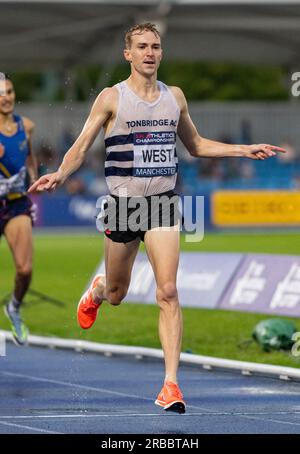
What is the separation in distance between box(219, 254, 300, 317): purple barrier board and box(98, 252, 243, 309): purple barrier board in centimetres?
20

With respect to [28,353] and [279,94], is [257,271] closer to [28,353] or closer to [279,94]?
[28,353]

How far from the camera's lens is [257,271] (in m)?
16.5

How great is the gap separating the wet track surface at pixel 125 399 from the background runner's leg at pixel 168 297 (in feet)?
1.66

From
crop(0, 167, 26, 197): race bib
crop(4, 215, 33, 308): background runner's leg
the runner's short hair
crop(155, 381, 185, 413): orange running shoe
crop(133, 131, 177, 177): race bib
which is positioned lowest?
crop(155, 381, 185, 413): orange running shoe

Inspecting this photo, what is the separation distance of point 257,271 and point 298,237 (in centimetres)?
1901

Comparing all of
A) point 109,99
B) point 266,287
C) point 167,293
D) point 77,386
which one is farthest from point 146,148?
point 266,287

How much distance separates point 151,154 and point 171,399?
177cm

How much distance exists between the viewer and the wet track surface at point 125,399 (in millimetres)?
9172

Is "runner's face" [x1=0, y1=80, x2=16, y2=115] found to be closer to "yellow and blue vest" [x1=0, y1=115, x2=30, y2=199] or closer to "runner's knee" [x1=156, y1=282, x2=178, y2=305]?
"yellow and blue vest" [x1=0, y1=115, x2=30, y2=199]

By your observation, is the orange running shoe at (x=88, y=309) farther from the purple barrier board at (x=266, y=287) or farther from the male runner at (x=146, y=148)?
the purple barrier board at (x=266, y=287)

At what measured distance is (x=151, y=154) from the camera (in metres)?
9.73

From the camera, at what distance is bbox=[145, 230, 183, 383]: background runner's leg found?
31.0 feet

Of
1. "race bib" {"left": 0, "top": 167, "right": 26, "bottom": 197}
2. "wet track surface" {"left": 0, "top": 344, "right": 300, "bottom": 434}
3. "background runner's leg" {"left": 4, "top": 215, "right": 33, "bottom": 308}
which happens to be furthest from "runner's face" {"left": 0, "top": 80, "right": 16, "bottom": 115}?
"wet track surface" {"left": 0, "top": 344, "right": 300, "bottom": 434}
